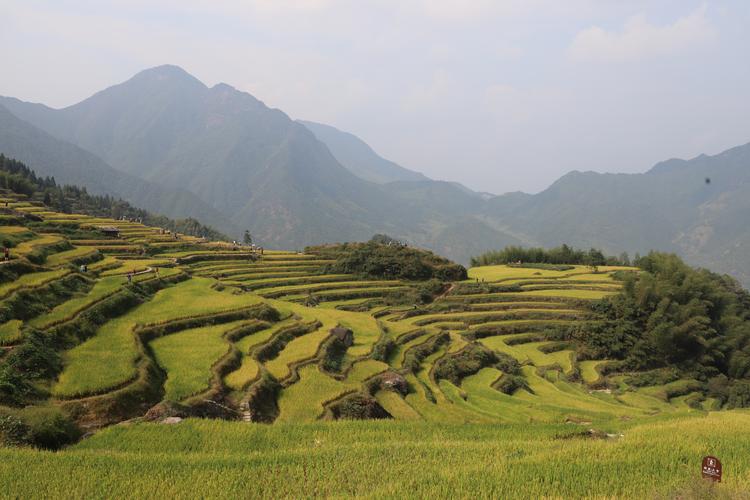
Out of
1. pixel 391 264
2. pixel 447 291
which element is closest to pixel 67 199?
pixel 391 264

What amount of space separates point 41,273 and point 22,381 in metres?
11.9

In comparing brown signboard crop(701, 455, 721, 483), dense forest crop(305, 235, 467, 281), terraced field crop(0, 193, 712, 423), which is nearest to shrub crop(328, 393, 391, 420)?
terraced field crop(0, 193, 712, 423)

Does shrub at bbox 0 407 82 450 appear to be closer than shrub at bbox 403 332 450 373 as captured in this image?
Yes

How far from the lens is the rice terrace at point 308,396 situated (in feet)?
31.3

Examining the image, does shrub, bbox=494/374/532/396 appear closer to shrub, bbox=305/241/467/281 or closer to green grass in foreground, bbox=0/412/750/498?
green grass in foreground, bbox=0/412/750/498

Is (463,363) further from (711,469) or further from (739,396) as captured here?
(739,396)

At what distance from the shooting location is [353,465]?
10289 mm

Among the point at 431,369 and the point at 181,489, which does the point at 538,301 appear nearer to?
the point at 431,369

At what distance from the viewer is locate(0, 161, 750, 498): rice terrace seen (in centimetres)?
954

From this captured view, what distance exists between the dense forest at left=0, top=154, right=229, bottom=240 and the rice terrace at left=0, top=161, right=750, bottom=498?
49227 millimetres

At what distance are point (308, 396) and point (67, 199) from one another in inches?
4992

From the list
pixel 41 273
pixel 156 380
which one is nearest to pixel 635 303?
pixel 156 380

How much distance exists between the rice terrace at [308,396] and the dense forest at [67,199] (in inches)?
1938

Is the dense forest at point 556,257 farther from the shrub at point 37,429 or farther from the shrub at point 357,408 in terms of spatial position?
the shrub at point 37,429
